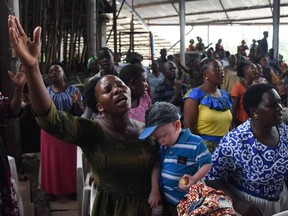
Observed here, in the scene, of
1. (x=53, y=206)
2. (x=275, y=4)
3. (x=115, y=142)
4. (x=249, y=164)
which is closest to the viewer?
(x=115, y=142)

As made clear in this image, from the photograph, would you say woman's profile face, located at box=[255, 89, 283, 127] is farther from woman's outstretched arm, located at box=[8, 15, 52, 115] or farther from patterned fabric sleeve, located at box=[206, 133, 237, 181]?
woman's outstretched arm, located at box=[8, 15, 52, 115]

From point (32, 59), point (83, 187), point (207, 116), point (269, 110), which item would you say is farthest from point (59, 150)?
point (32, 59)

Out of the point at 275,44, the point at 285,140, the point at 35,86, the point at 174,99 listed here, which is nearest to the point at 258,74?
the point at 174,99

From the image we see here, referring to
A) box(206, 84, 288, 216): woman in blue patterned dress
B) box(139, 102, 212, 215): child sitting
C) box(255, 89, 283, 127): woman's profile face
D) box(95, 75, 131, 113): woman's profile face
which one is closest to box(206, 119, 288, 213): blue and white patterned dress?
box(206, 84, 288, 216): woman in blue patterned dress

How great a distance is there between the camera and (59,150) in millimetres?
4523

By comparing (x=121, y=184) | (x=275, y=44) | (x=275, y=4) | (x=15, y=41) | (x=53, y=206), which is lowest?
(x=53, y=206)

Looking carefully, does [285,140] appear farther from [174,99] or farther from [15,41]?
[174,99]

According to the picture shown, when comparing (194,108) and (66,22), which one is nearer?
(194,108)

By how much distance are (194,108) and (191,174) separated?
136cm

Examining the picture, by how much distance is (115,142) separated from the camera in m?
2.08

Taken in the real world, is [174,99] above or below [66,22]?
below

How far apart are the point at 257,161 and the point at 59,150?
2774 millimetres

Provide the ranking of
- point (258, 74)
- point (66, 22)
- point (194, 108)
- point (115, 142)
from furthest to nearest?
point (66, 22) < point (258, 74) < point (194, 108) < point (115, 142)

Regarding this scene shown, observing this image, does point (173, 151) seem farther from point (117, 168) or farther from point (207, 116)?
point (207, 116)
